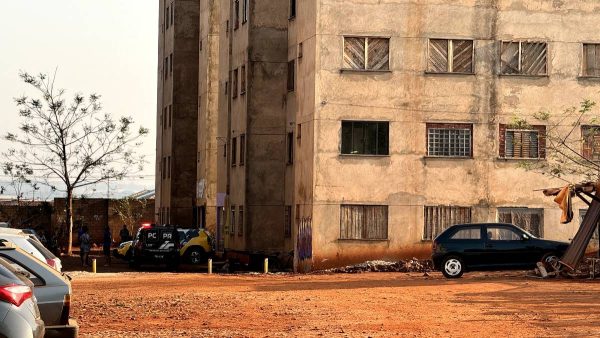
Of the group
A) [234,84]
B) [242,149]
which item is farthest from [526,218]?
[234,84]

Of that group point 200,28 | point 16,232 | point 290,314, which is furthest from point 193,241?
point 16,232

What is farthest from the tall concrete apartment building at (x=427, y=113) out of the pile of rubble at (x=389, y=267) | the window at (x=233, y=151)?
the window at (x=233, y=151)

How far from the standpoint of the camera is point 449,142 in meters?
45.5

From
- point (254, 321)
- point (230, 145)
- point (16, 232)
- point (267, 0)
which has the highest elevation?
point (267, 0)

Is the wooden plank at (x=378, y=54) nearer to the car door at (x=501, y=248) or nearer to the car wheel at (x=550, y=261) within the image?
the car door at (x=501, y=248)

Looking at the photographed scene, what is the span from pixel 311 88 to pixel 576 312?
2198 centimetres

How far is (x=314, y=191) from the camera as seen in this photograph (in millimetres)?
44812

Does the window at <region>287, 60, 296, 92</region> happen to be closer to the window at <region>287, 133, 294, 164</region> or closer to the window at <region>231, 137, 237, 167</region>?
the window at <region>287, 133, 294, 164</region>

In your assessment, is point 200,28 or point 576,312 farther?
point 200,28

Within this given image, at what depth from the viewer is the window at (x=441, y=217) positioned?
45.2 m

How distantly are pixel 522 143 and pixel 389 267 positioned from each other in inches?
263

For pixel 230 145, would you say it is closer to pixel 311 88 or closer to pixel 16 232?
pixel 311 88

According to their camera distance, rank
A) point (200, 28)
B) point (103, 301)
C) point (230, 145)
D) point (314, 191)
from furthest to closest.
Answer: point (200, 28) → point (230, 145) → point (314, 191) → point (103, 301)

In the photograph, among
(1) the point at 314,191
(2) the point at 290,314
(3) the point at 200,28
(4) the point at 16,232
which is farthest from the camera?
(3) the point at 200,28
